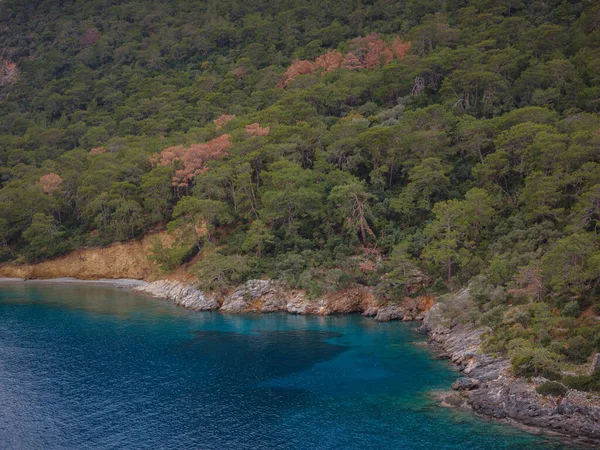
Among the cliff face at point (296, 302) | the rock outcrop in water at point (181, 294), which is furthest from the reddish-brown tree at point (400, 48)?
the rock outcrop in water at point (181, 294)

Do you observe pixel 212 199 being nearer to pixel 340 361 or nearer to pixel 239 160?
pixel 239 160

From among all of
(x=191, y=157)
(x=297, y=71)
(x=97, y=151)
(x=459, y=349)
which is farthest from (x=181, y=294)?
(x=297, y=71)

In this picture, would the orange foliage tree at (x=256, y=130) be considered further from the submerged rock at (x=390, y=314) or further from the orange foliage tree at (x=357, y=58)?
the submerged rock at (x=390, y=314)

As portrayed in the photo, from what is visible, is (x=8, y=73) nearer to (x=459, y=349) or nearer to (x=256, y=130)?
(x=256, y=130)

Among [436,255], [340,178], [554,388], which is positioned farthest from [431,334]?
[340,178]

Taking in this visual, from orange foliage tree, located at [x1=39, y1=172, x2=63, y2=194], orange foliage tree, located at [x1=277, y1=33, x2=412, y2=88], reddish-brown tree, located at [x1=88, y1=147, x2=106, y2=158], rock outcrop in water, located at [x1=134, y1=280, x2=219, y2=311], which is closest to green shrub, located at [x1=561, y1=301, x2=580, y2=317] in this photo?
rock outcrop in water, located at [x1=134, y1=280, x2=219, y2=311]

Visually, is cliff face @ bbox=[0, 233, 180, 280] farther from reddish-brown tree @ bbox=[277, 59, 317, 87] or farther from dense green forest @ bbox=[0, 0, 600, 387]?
reddish-brown tree @ bbox=[277, 59, 317, 87]
